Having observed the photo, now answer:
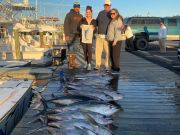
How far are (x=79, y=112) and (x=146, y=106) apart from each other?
173 cm

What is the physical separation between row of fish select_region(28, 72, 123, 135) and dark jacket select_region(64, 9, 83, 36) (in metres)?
3.71

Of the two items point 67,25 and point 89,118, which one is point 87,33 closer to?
point 67,25

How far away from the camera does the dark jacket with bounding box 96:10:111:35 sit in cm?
1072

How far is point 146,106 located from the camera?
7.09 meters

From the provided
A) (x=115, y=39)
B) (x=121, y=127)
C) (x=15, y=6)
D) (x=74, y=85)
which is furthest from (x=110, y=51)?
(x=15, y=6)

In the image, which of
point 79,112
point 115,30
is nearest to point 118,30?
point 115,30

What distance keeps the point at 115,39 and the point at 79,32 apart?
124cm

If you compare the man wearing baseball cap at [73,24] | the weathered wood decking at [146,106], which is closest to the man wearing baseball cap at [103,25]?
the man wearing baseball cap at [73,24]

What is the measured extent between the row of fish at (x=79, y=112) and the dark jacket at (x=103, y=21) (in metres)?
3.07

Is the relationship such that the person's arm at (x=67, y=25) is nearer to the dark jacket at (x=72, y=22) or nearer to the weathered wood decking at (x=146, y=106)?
the dark jacket at (x=72, y=22)

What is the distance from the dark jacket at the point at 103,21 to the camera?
422 inches

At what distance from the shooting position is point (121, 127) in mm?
5738

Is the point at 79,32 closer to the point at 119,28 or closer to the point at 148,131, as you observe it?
the point at 119,28

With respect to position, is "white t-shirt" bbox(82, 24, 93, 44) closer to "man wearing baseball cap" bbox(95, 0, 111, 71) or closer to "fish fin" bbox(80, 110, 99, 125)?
"man wearing baseball cap" bbox(95, 0, 111, 71)
